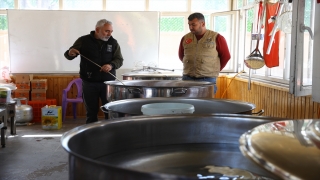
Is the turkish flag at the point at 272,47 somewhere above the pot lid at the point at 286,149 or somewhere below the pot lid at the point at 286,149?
above

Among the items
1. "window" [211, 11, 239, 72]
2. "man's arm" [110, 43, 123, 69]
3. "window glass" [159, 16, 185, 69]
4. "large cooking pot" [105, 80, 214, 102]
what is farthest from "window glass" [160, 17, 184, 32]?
"large cooking pot" [105, 80, 214, 102]

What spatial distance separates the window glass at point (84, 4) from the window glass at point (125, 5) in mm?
180

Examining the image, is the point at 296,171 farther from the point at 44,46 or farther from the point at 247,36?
the point at 44,46

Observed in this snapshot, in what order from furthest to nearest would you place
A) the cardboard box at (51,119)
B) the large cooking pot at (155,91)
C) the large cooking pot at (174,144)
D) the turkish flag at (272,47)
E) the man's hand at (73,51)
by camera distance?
1. the cardboard box at (51,119)
2. the turkish flag at (272,47)
3. the man's hand at (73,51)
4. the large cooking pot at (155,91)
5. the large cooking pot at (174,144)

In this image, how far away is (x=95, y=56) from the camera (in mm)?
4398

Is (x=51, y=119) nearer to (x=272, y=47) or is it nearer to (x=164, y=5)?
(x=164, y=5)

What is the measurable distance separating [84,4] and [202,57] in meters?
4.08

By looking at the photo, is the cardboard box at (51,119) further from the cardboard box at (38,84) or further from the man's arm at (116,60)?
the man's arm at (116,60)

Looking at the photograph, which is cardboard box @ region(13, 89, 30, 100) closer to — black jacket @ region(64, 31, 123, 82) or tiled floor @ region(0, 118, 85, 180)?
tiled floor @ region(0, 118, 85, 180)

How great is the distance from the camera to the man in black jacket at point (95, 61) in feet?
14.4

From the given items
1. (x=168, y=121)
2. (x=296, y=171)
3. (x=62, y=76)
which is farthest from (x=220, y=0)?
(x=296, y=171)

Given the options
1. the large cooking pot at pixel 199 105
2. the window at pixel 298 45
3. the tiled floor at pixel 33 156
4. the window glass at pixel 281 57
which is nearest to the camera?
the large cooking pot at pixel 199 105

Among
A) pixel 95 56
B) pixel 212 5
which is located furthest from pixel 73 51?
pixel 212 5

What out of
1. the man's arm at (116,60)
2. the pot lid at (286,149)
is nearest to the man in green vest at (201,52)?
the man's arm at (116,60)
